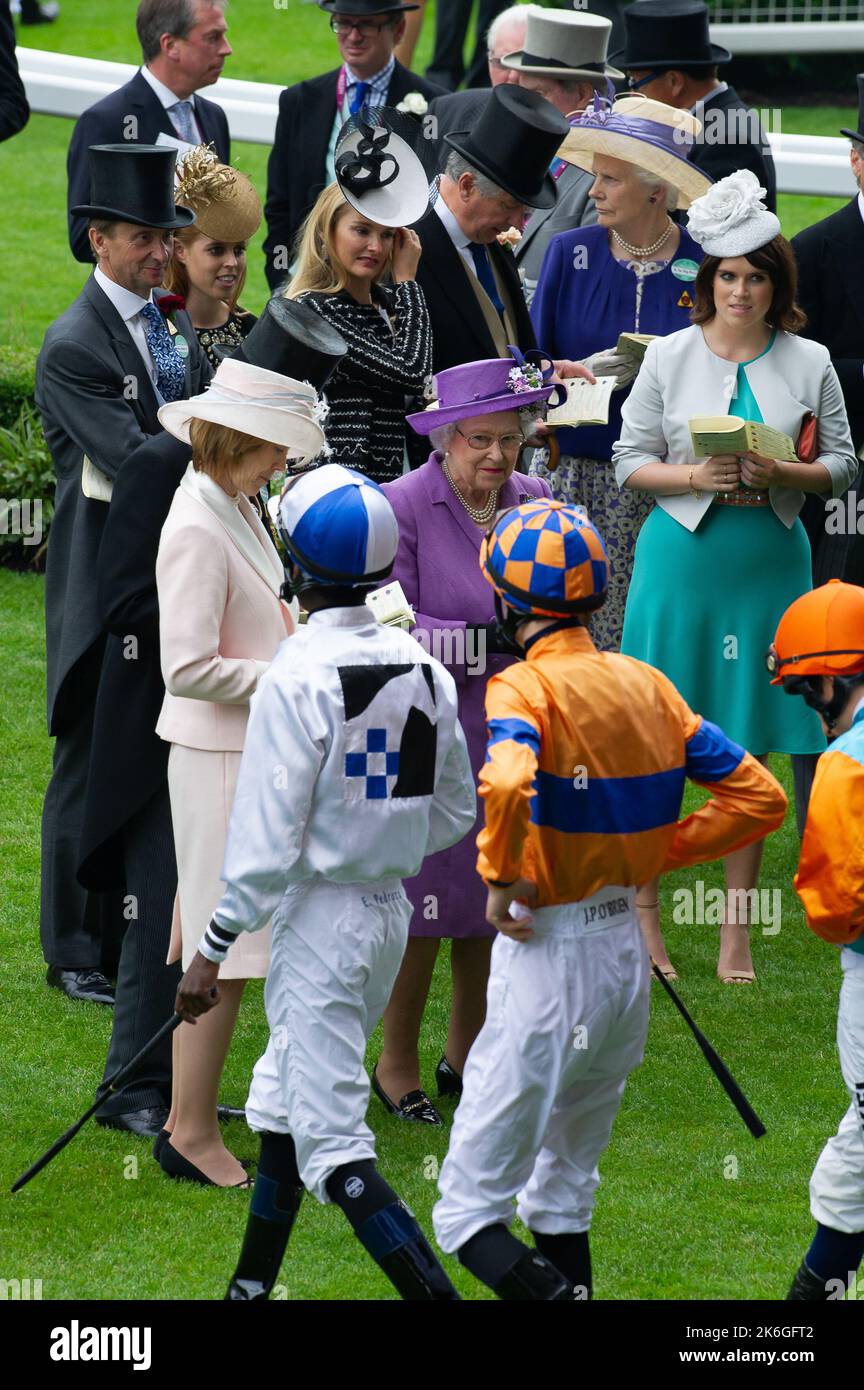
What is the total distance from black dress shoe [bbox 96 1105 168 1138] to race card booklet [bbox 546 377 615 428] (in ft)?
7.77

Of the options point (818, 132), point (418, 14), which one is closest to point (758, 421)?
point (418, 14)

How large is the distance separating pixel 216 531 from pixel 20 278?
946 centimetres

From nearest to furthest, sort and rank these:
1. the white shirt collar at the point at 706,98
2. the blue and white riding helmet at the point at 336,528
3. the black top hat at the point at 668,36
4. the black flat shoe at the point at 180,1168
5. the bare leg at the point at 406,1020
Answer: the blue and white riding helmet at the point at 336,528
the black flat shoe at the point at 180,1168
the bare leg at the point at 406,1020
the black top hat at the point at 668,36
the white shirt collar at the point at 706,98

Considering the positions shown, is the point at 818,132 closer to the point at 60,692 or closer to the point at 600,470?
the point at 600,470

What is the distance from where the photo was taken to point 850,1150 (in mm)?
4078

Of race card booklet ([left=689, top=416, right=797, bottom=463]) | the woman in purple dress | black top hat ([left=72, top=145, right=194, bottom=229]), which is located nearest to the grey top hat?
the woman in purple dress

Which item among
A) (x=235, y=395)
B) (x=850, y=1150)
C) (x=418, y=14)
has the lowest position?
(x=850, y=1150)

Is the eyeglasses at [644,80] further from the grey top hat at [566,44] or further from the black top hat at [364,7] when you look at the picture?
the black top hat at [364,7]

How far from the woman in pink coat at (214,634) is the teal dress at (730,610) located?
1.66 m

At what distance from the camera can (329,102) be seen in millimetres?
8453

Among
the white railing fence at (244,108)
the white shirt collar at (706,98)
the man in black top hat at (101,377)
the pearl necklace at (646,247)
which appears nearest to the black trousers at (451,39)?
the white railing fence at (244,108)

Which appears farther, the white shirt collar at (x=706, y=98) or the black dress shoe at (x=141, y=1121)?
the white shirt collar at (x=706, y=98)

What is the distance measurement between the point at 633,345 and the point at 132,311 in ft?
5.60

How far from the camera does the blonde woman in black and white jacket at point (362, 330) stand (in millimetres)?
5707
